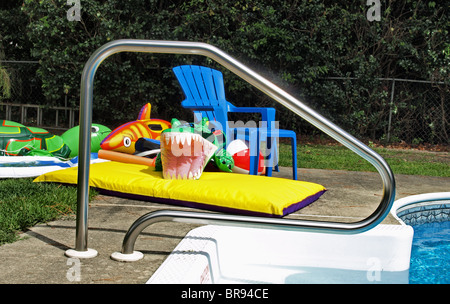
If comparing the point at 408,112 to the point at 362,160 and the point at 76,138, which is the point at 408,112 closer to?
the point at 362,160

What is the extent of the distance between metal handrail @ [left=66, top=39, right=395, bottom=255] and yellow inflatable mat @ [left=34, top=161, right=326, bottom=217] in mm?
701

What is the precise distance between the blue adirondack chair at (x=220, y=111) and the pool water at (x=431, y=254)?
111 cm

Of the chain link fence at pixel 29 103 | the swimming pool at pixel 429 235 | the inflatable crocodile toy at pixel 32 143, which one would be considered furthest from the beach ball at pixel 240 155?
the chain link fence at pixel 29 103

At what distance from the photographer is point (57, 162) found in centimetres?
372

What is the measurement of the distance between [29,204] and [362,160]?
4.66m

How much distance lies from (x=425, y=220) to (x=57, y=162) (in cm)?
313

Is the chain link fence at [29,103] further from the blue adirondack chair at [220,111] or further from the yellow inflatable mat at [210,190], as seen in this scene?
the yellow inflatable mat at [210,190]

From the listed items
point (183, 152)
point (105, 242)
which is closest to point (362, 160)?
point (183, 152)

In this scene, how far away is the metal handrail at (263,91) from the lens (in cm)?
157

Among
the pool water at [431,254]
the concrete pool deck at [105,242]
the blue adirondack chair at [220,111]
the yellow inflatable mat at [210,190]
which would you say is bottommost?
the pool water at [431,254]

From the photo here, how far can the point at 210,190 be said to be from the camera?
2.57 metres

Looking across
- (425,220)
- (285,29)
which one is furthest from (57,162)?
(285,29)

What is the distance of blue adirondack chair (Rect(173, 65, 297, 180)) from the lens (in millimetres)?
3615

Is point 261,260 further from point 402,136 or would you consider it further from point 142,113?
point 402,136
